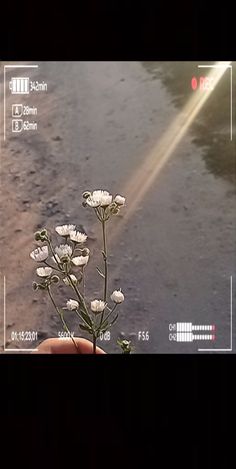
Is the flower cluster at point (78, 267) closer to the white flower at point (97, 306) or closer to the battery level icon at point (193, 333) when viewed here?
the white flower at point (97, 306)

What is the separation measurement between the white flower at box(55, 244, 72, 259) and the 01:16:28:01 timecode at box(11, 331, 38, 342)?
152 millimetres

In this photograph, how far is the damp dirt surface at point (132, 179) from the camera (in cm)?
103

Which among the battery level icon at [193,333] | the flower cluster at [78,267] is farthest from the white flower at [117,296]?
the battery level icon at [193,333]

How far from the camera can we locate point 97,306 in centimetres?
103

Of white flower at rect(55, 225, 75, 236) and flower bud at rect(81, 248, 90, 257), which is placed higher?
white flower at rect(55, 225, 75, 236)

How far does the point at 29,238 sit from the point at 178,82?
41cm

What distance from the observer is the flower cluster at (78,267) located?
3.37 ft

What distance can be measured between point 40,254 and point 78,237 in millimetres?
Answer: 78

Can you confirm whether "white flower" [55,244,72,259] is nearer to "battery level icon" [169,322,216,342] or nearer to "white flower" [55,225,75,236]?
"white flower" [55,225,75,236]

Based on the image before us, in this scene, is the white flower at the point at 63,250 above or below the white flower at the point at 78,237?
below

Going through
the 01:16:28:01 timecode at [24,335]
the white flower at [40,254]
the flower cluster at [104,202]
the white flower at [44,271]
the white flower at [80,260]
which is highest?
the flower cluster at [104,202]

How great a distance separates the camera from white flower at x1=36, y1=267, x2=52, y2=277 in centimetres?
103

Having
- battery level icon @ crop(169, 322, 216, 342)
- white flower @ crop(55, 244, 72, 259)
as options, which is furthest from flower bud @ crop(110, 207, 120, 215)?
battery level icon @ crop(169, 322, 216, 342)
